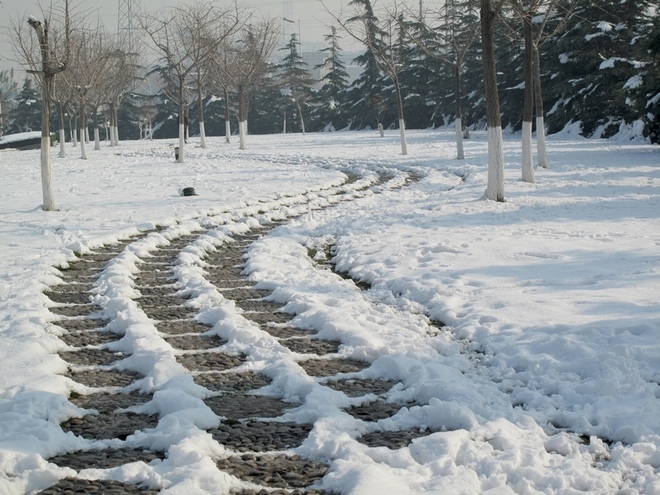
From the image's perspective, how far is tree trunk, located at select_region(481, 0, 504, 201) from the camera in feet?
41.5

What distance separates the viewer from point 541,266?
7.84m

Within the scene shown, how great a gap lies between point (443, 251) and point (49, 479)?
6.38 metres

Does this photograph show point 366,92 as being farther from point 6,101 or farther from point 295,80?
point 6,101

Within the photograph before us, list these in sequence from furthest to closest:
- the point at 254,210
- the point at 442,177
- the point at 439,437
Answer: the point at 442,177, the point at 254,210, the point at 439,437

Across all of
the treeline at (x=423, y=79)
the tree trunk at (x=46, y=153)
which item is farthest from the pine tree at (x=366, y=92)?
the tree trunk at (x=46, y=153)

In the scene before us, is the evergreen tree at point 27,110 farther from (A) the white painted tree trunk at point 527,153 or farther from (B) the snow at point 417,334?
(A) the white painted tree trunk at point 527,153

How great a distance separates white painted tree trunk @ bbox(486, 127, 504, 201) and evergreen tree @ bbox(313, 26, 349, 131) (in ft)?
147

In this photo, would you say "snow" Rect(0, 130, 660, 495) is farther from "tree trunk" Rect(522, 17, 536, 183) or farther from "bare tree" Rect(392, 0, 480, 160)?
"bare tree" Rect(392, 0, 480, 160)

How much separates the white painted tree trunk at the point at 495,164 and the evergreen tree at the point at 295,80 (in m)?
45.8

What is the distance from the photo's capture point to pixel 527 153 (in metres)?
15.6

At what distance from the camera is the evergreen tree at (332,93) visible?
58031mm

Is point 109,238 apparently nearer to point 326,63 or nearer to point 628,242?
point 628,242

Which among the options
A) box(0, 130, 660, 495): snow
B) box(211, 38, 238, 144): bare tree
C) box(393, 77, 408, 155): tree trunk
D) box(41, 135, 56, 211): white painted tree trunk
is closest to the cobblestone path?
box(0, 130, 660, 495): snow

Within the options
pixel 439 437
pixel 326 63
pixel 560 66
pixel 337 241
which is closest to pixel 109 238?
pixel 337 241
